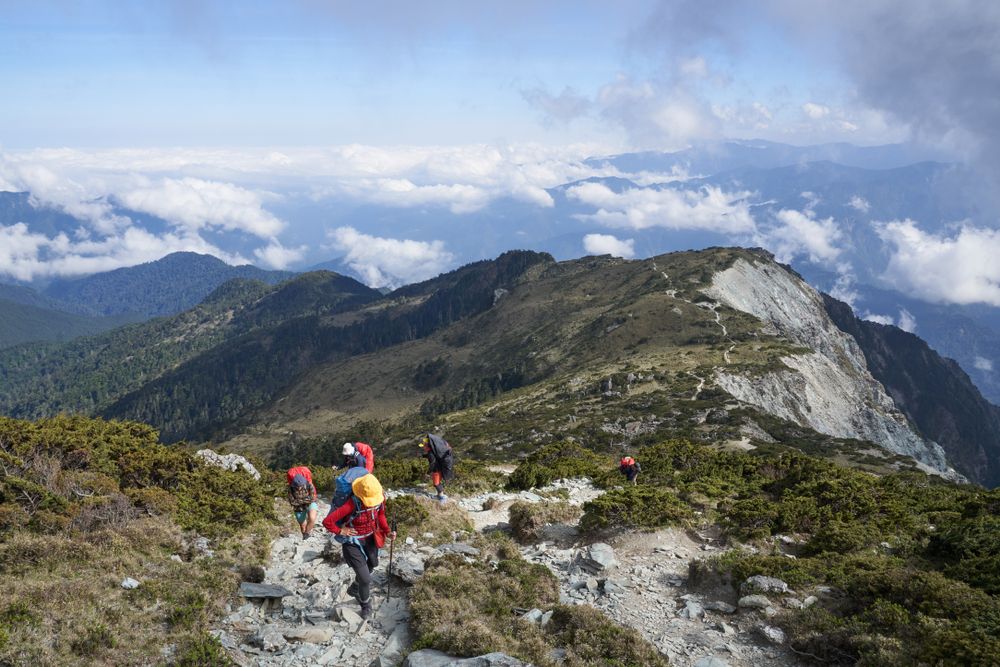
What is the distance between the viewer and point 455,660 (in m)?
9.01

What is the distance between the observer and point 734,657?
32.4 feet

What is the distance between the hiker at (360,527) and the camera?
36.1 feet

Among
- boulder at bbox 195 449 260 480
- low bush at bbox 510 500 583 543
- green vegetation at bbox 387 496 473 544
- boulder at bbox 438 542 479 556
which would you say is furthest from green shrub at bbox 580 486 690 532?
boulder at bbox 195 449 260 480

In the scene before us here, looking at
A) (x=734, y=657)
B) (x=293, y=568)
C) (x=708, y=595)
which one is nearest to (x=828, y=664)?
(x=734, y=657)

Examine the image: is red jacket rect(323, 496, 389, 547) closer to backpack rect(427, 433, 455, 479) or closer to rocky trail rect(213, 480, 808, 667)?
rocky trail rect(213, 480, 808, 667)

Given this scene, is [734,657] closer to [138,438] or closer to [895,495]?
[895,495]

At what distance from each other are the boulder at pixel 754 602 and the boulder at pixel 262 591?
907cm

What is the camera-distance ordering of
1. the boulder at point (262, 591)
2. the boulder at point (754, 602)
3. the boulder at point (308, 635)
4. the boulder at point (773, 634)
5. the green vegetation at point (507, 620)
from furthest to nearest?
the boulder at point (262, 591)
the boulder at point (754, 602)
the boulder at point (308, 635)
the boulder at point (773, 634)
the green vegetation at point (507, 620)

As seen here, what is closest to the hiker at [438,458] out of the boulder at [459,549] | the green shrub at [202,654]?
the boulder at [459,549]

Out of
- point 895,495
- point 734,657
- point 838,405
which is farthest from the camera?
point 838,405

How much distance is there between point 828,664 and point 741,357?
263ft

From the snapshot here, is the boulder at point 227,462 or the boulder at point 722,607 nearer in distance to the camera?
the boulder at point 722,607

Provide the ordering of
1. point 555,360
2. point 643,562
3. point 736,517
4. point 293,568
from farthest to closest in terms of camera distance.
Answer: point 555,360 → point 736,517 → point 643,562 → point 293,568

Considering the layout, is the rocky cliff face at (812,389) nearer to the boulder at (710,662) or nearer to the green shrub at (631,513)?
the green shrub at (631,513)
